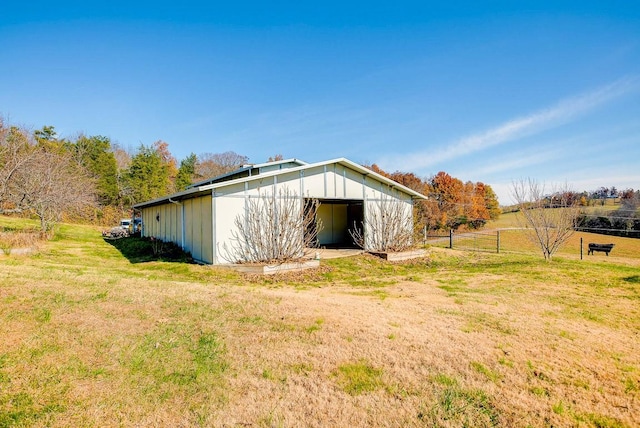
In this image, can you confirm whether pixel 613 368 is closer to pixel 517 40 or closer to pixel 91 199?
pixel 517 40

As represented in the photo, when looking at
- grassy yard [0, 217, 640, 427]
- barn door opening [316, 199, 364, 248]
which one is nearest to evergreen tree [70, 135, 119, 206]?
barn door opening [316, 199, 364, 248]

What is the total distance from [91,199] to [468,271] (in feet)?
101

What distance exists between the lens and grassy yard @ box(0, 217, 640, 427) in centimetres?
290

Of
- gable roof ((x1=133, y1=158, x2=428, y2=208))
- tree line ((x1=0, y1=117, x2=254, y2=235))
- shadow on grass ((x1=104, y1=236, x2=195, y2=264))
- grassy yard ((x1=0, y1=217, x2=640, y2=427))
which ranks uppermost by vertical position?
tree line ((x1=0, y1=117, x2=254, y2=235))

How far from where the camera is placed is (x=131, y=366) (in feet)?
11.7

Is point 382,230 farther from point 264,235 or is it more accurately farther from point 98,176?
point 98,176

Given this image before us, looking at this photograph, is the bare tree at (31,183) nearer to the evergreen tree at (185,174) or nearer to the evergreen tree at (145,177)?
the evergreen tree at (145,177)

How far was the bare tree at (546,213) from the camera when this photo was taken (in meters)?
13.6

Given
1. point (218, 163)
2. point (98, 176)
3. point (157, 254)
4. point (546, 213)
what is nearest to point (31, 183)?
point (157, 254)

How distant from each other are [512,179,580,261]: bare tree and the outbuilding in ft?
15.7

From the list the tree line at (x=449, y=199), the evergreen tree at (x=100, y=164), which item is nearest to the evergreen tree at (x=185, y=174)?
the evergreen tree at (x=100, y=164)

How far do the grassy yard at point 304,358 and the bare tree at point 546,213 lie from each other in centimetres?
743

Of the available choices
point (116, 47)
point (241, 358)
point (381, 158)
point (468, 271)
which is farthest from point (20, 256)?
point (381, 158)

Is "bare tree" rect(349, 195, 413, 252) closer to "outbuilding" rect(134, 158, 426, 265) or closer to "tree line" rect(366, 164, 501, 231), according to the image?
"outbuilding" rect(134, 158, 426, 265)
